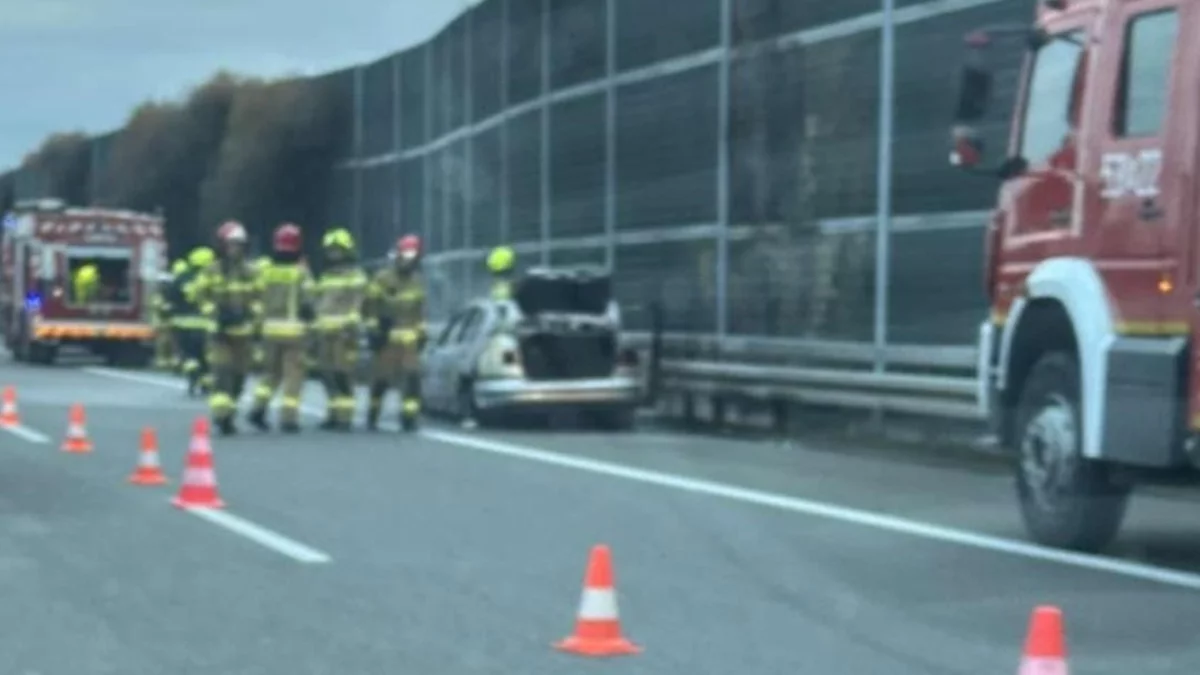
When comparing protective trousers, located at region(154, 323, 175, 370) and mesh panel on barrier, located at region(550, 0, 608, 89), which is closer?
mesh panel on barrier, located at region(550, 0, 608, 89)

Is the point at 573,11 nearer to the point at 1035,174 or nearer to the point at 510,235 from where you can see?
the point at 510,235

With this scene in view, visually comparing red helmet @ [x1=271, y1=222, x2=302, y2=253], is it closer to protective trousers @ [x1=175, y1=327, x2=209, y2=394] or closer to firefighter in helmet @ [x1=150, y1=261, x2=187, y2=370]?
protective trousers @ [x1=175, y1=327, x2=209, y2=394]

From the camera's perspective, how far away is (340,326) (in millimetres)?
25188

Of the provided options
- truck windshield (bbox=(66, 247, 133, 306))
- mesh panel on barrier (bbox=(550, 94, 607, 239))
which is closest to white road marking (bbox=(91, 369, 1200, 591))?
mesh panel on barrier (bbox=(550, 94, 607, 239))

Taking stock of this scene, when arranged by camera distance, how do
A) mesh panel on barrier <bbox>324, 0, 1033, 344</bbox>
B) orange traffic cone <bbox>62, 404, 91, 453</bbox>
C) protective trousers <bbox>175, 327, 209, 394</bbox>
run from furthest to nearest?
1. protective trousers <bbox>175, 327, 209, 394</bbox>
2. mesh panel on barrier <bbox>324, 0, 1033, 344</bbox>
3. orange traffic cone <bbox>62, 404, 91, 453</bbox>

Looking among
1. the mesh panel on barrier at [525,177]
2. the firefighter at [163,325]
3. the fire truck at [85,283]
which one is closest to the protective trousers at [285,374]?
the firefighter at [163,325]

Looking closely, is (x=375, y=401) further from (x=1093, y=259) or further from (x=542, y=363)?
(x=1093, y=259)

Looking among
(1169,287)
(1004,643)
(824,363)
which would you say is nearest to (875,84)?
(824,363)

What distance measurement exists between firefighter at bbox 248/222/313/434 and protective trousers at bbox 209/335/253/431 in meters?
0.21

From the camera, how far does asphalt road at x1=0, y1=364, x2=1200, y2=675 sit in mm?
10758

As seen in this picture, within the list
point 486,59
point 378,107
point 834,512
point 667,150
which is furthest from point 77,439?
point 378,107

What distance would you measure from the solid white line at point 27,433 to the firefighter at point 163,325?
1001 centimetres

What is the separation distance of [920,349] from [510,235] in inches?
586

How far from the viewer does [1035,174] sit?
47.8 feet
